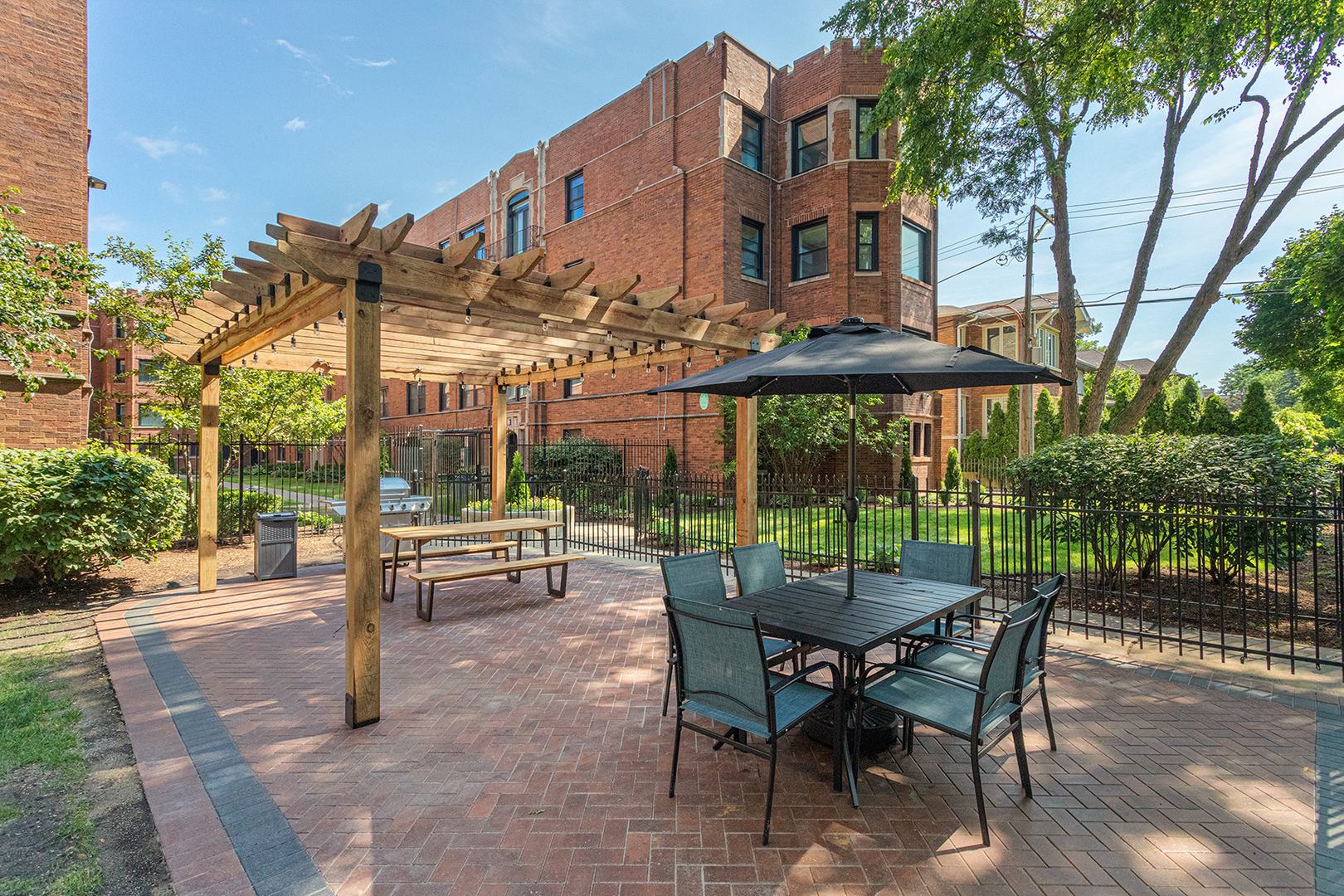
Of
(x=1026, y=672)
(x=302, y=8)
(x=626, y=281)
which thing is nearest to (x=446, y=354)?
(x=626, y=281)

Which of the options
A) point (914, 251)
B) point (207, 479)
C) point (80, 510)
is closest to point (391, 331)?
point (207, 479)

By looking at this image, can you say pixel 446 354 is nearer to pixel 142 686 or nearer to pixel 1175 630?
pixel 142 686

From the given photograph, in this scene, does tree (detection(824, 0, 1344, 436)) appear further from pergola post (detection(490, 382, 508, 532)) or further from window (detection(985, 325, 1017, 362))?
window (detection(985, 325, 1017, 362))

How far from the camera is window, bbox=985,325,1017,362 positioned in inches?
1120

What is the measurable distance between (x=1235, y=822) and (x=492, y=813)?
351 cm

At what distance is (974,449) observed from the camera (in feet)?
88.6

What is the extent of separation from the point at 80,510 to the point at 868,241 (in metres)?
17.6

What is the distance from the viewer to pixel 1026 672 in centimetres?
327

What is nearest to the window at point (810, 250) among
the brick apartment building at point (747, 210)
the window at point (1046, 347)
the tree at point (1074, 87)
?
the brick apartment building at point (747, 210)

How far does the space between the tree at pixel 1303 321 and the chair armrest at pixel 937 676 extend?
1714cm

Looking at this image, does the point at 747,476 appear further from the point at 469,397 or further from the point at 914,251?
the point at 469,397

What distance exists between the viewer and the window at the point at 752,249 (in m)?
18.2

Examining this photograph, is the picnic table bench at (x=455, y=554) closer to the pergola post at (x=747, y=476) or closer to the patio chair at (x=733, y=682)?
the pergola post at (x=747, y=476)

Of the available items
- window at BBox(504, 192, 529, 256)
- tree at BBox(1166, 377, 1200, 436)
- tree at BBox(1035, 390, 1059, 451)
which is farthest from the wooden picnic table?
tree at BBox(1166, 377, 1200, 436)
